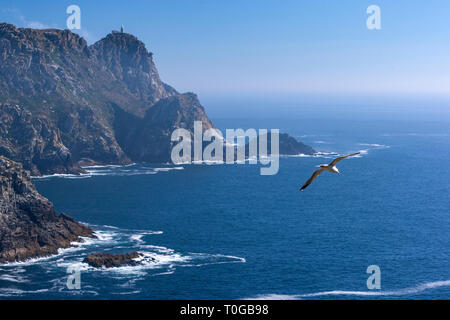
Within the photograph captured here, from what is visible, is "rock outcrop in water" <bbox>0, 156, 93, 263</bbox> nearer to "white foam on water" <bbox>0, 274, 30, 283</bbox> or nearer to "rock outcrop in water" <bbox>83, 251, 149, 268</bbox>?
"white foam on water" <bbox>0, 274, 30, 283</bbox>

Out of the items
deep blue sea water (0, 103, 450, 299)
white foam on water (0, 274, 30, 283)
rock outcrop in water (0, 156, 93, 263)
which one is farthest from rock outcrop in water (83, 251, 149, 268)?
white foam on water (0, 274, 30, 283)

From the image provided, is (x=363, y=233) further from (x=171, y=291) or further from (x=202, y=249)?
(x=171, y=291)

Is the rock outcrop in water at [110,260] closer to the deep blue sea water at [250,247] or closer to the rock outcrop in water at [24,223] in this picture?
the deep blue sea water at [250,247]

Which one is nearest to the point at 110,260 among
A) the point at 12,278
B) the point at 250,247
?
the point at 12,278

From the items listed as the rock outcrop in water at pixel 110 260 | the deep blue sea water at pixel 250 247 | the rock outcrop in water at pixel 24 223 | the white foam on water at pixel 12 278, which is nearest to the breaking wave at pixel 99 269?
the white foam on water at pixel 12 278

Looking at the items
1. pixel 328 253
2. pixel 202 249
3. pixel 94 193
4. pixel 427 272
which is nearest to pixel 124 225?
pixel 202 249

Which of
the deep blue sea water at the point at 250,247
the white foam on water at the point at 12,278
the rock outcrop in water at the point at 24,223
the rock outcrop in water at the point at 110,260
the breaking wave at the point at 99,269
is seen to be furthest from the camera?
the rock outcrop in water at the point at 24,223
